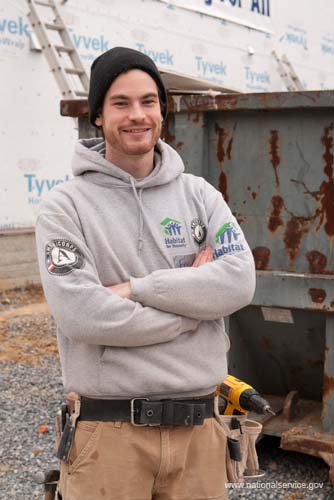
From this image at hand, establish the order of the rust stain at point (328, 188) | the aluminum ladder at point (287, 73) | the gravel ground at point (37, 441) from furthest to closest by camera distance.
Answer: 1. the aluminum ladder at point (287, 73)
2. the gravel ground at point (37, 441)
3. the rust stain at point (328, 188)

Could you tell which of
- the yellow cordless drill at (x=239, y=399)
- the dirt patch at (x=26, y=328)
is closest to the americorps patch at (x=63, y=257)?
the yellow cordless drill at (x=239, y=399)

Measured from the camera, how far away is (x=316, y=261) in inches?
150

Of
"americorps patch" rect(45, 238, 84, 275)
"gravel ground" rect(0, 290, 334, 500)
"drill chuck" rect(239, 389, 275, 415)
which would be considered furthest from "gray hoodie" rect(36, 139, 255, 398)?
"gravel ground" rect(0, 290, 334, 500)

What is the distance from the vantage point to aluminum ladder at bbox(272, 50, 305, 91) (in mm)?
14758

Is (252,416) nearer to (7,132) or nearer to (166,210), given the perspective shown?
(166,210)

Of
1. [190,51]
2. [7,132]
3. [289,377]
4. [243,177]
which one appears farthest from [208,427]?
[190,51]

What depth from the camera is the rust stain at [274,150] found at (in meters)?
3.87

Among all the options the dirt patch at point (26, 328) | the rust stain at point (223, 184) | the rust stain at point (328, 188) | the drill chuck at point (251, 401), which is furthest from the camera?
the dirt patch at point (26, 328)

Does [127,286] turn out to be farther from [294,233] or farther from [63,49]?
[63,49]

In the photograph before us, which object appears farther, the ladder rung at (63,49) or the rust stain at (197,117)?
the ladder rung at (63,49)

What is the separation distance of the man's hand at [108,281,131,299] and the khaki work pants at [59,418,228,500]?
38 centimetres

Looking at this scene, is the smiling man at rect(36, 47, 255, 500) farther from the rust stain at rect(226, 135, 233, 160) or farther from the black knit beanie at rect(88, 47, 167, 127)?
the rust stain at rect(226, 135, 233, 160)

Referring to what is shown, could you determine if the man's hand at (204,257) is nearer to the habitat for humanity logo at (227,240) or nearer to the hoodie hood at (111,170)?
the habitat for humanity logo at (227,240)

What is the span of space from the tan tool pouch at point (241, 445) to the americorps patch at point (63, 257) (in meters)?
0.63
